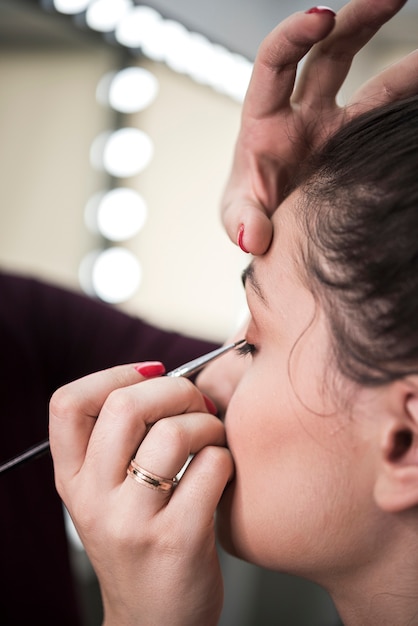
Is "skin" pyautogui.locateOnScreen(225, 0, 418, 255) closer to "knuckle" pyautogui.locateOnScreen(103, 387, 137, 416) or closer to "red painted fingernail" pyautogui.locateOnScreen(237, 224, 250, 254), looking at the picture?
"red painted fingernail" pyautogui.locateOnScreen(237, 224, 250, 254)

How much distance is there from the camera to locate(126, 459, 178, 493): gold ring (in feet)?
1.73

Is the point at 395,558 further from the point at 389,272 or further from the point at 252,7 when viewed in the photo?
the point at 252,7

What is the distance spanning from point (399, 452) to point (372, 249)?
0.46 feet

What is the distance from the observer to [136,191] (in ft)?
5.28

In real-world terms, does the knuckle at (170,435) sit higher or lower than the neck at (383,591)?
higher

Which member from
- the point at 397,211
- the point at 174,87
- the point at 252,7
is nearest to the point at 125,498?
the point at 397,211

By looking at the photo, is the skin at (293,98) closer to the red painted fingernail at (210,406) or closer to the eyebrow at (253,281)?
the eyebrow at (253,281)

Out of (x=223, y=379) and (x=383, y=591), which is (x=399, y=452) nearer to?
(x=383, y=591)

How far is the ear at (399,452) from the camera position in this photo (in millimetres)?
453

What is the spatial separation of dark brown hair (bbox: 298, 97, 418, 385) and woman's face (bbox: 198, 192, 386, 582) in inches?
0.7

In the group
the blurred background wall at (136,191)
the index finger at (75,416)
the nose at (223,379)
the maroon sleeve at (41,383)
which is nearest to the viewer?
the index finger at (75,416)

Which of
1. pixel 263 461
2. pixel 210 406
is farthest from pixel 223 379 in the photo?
pixel 263 461

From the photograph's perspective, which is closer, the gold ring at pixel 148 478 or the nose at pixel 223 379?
the gold ring at pixel 148 478

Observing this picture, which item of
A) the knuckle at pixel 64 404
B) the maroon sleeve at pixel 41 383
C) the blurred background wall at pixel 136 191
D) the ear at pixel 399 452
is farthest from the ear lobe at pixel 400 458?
the blurred background wall at pixel 136 191
